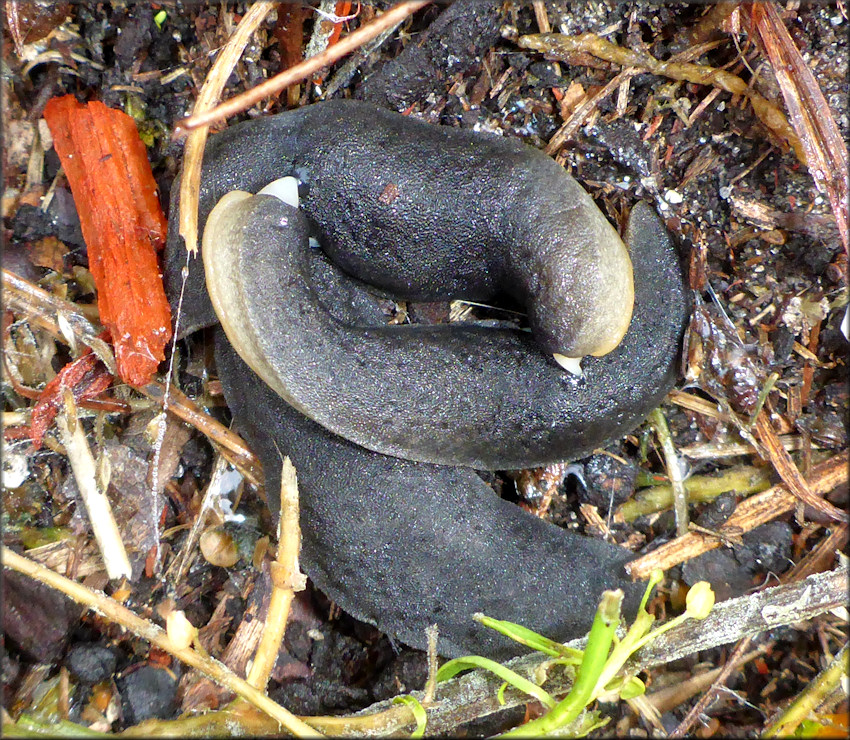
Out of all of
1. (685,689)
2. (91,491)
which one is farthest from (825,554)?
(91,491)

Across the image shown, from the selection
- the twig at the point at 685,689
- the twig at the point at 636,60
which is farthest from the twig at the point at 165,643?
the twig at the point at 636,60

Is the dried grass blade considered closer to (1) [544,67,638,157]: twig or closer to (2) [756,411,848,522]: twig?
(1) [544,67,638,157]: twig

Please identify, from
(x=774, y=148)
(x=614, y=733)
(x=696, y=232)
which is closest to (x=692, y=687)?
(x=614, y=733)

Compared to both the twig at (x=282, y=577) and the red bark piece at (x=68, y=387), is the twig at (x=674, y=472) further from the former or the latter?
Result: the red bark piece at (x=68, y=387)

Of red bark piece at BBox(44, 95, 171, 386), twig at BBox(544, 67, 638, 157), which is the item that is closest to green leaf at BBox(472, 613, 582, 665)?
red bark piece at BBox(44, 95, 171, 386)

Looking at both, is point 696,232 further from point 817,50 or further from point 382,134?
point 382,134

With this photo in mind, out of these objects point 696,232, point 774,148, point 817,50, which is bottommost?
point 696,232

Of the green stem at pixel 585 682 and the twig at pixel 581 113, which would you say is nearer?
the green stem at pixel 585 682
